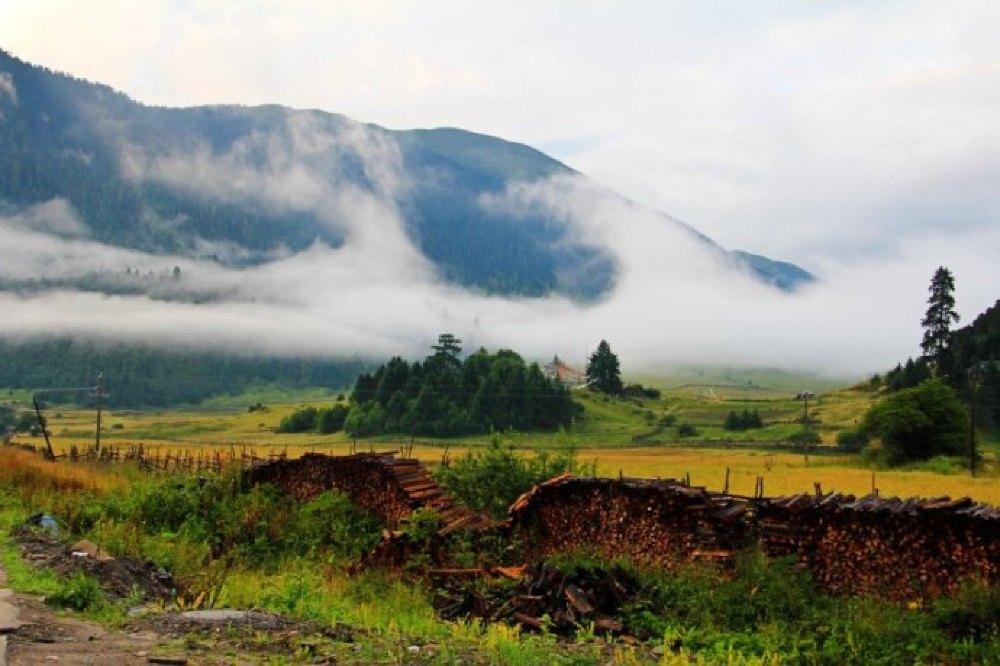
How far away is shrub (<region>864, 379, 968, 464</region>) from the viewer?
216 feet

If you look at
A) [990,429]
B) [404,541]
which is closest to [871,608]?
[404,541]

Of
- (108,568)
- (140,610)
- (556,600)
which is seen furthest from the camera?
(108,568)

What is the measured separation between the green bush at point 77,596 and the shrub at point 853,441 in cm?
6747

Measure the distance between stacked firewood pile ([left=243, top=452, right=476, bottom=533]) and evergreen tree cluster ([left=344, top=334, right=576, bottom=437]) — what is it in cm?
7181

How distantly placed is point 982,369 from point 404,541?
85.6 m

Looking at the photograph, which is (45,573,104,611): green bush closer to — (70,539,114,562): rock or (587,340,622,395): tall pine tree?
(70,539,114,562): rock

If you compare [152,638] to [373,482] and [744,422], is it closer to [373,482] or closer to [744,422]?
[373,482]

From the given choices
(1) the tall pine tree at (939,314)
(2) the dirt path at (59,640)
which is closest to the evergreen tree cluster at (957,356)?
(1) the tall pine tree at (939,314)

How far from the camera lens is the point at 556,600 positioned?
15.3 metres

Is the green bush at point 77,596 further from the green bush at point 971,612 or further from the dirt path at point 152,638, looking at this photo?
the green bush at point 971,612

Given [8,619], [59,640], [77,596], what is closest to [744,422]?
[77,596]

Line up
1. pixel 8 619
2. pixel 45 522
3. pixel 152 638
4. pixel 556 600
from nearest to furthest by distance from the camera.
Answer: pixel 152 638 → pixel 8 619 → pixel 556 600 → pixel 45 522

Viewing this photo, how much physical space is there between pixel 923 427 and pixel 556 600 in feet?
191

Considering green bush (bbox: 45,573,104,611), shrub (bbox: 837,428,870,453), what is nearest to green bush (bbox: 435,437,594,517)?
green bush (bbox: 45,573,104,611)
